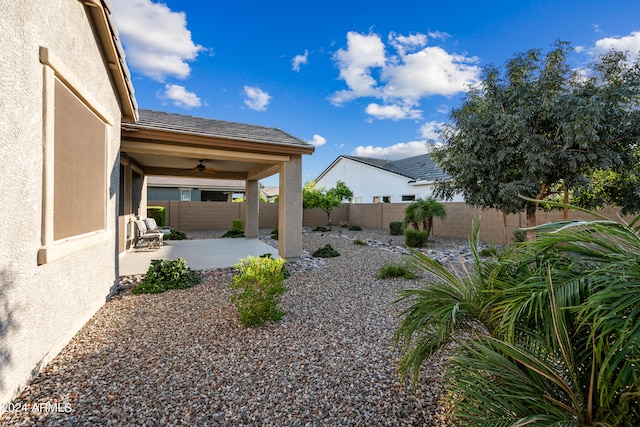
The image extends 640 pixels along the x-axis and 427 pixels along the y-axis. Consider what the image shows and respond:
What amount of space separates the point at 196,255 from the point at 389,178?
15.1m

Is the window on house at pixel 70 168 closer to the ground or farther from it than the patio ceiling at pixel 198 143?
closer to the ground

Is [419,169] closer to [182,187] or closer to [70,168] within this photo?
[182,187]

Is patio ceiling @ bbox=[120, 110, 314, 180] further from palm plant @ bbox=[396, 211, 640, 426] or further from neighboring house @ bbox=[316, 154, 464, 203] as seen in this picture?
neighboring house @ bbox=[316, 154, 464, 203]

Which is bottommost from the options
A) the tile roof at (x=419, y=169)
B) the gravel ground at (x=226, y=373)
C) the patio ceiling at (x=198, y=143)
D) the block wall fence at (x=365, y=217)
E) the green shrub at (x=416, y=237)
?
the gravel ground at (x=226, y=373)

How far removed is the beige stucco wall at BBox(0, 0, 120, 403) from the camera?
2.27 m

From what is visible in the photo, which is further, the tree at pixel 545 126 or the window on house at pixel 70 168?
the tree at pixel 545 126

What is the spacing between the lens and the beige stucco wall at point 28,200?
7.46 feet

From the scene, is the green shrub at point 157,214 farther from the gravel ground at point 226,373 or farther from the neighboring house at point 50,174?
the gravel ground at point 226,373

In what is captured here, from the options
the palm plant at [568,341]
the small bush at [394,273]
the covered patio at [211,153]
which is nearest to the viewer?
the palm plant at [568,341]

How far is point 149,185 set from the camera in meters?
20.5

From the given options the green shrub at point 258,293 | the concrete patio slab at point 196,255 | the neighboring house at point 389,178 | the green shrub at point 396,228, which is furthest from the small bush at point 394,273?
the neighboring house at point 389,178

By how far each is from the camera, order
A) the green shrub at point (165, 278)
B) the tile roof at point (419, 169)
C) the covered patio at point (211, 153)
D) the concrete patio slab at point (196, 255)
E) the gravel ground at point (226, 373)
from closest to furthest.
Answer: the gravel ground at point (226, 373), the green shrub at point (165, 278), the covered patio at point (211, 153), the concrete patio slab at point (196, 255), the tile roof at point (419, 169)

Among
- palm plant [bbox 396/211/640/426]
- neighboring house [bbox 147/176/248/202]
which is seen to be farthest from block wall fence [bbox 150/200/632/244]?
palm plant [bbox 396/211/640/426]

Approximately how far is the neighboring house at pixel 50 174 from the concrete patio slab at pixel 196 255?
2377 mm
